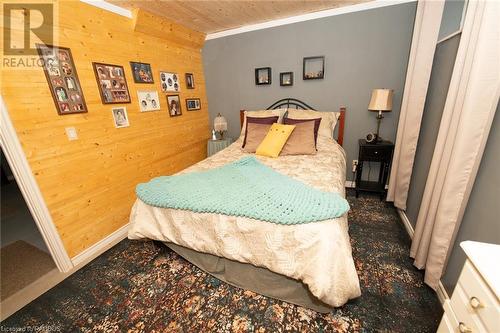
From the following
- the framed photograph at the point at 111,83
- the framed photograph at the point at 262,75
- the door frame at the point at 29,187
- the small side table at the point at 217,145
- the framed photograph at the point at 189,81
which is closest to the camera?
the door frame at the point at 29,187

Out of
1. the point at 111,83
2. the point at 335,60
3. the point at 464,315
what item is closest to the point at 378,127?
the point at 335,60

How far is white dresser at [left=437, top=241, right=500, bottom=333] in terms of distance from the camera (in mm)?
617

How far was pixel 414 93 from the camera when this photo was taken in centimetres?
207

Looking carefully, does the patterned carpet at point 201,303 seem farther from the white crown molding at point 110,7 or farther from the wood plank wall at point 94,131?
the white crown molding at point 110,7

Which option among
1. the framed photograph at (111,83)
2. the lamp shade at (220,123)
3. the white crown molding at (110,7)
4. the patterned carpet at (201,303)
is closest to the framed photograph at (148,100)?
the framed photograph at (111,83)

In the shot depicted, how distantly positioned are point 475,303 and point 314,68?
9.41 ft

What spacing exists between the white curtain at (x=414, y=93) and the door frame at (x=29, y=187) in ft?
11.2

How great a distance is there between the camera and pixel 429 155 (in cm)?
186

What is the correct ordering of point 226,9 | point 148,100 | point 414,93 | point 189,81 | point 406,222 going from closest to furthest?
point 414,93, point 406,222, point 226,9, point 148,100, point 189,81

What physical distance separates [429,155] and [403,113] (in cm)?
64

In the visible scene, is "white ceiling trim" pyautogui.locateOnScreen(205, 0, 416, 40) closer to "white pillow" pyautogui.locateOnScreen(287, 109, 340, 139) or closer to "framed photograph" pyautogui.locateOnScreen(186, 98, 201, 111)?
"framed photograph" pyautogui.locateOnScreen(186, 98, 201, 111)

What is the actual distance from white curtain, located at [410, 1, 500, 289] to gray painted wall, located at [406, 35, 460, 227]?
1.66 ft

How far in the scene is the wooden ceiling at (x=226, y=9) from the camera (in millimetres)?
2311

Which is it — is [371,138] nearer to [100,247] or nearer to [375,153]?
[375,153]
